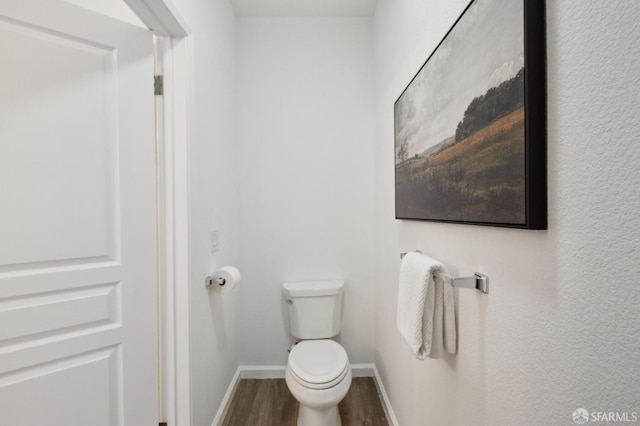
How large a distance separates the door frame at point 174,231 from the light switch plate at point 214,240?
0.30 metres

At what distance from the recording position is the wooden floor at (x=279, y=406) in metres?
1.73

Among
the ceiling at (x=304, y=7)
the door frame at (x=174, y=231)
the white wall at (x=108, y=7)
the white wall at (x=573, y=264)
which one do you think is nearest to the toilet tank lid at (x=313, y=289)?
the door frame at (x=174, y=231)

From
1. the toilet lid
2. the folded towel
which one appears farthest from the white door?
the folded towel

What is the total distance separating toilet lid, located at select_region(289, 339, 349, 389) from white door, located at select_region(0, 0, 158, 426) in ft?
2.14

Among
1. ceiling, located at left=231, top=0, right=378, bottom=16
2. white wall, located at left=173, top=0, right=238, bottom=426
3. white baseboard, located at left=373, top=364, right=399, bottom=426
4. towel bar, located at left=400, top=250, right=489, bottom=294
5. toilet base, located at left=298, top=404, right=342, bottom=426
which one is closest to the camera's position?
towel bar, located at left=400, top=250, right=489, bottom=294

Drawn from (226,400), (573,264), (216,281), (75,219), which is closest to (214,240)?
(216,281)

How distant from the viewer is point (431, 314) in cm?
92

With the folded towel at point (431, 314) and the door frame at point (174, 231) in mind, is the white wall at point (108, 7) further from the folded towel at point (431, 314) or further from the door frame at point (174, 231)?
the folded towel at point (431, 314)

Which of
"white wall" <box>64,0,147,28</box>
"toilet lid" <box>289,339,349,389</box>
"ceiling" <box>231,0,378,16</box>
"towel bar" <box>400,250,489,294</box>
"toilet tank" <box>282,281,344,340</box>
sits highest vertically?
"ceiling" <box>231,0,378,16</box>

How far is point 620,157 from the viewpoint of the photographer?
0.43 m

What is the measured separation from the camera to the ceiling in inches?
78.5

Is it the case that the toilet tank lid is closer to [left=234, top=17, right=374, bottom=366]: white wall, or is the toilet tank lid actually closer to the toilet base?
[left=234, top=17, right=374, bottom=366]: white wall

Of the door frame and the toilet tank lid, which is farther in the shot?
the toilet tank lid

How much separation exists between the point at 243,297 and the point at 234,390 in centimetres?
59
